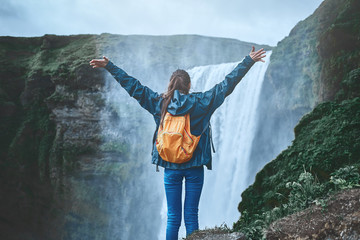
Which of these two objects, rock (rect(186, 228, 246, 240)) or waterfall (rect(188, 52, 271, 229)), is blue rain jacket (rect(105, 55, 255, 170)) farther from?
waterfall (rect(188, 52, 271, 229))

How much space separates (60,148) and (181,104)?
1157cm

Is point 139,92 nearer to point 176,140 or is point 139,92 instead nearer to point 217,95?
point 176,140

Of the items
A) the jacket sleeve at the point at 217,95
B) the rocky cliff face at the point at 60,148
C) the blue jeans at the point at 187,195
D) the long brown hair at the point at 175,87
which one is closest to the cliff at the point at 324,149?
the blue jeans at the point at 187,195

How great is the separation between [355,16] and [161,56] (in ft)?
35.2

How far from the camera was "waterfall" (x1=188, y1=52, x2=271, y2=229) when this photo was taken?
11.0 metres

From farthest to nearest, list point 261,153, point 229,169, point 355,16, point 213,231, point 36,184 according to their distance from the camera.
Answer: point 36,184, point 229,169, point 261,153, point 355,16, point 213,231

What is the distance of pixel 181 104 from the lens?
2.62 meters

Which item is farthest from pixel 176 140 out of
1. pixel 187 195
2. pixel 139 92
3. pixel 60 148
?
pixel 60 148

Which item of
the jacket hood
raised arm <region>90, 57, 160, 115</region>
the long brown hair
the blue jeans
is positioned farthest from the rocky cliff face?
the blue jeans

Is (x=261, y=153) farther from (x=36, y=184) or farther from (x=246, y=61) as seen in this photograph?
(x=36, y=184)

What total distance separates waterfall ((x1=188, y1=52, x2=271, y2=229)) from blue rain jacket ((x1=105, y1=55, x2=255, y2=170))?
845cm

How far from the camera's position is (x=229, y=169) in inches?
456

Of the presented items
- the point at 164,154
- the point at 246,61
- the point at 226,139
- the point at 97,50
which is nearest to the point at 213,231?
the point at 164,154

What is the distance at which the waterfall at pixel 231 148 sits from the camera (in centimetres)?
1098
